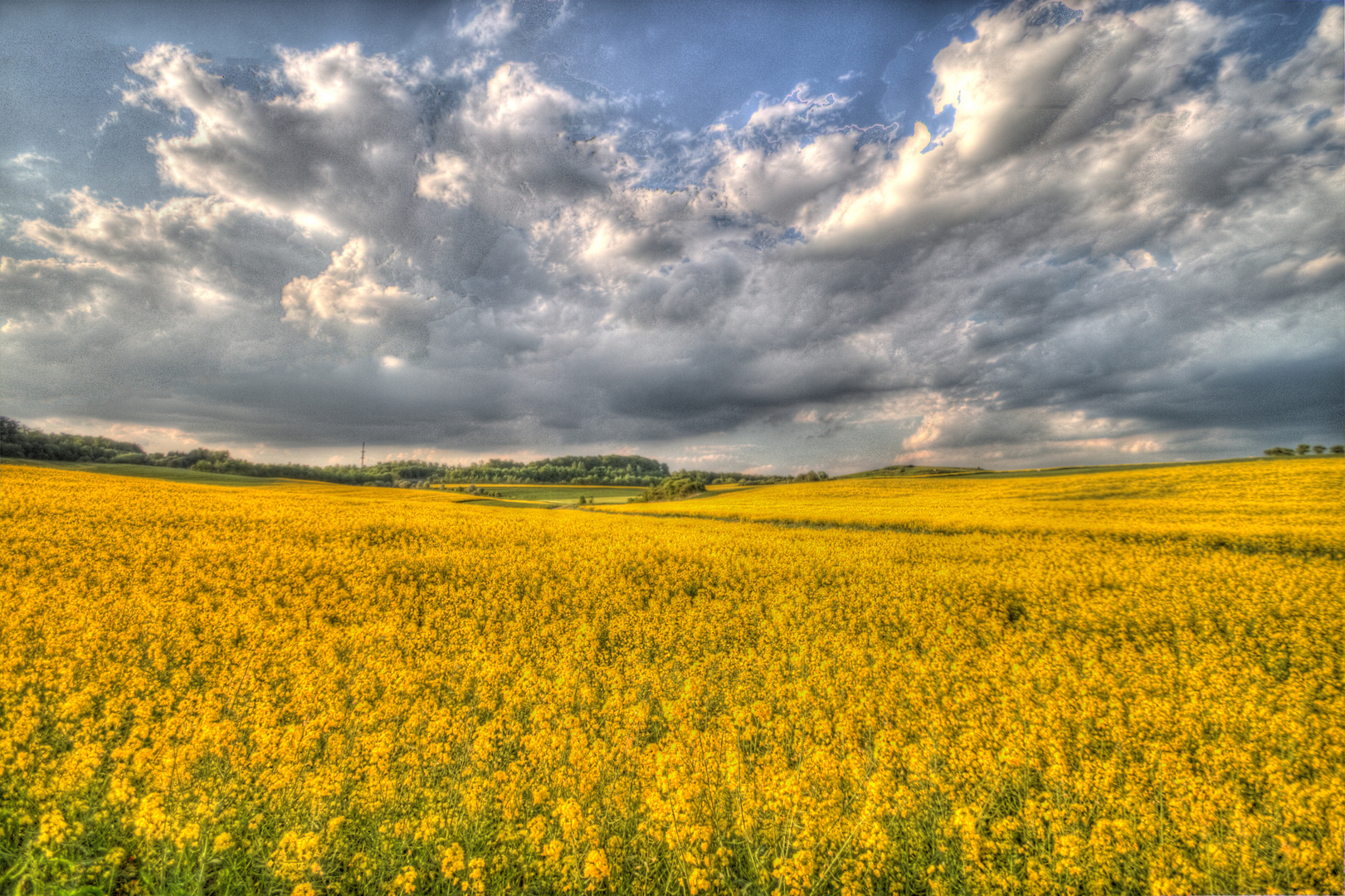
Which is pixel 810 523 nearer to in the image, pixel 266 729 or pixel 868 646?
pixel 868 646

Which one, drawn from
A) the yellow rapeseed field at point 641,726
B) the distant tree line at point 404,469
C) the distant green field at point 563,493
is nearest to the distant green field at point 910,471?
the distant tree line at point 404,469

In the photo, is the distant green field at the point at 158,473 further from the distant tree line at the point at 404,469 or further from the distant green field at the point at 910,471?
the distant green field at the point at 910,471

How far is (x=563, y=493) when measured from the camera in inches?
2990

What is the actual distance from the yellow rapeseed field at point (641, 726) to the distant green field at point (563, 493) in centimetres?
5080

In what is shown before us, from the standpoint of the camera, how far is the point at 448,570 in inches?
439

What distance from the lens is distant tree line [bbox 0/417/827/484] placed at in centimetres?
3673

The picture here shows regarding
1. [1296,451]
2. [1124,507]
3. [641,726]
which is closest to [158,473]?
[641,726]

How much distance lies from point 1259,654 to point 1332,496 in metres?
27.7

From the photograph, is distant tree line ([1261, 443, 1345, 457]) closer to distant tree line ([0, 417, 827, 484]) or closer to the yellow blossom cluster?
the yellow blossom cluster

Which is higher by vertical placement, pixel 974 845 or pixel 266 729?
pixel 266 729

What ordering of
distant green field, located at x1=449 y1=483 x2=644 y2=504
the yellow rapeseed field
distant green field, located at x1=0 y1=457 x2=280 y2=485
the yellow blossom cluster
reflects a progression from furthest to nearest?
distant green field, located at x1=449 y1=483 x2=644 y2=504
distant green field, located at x1=0 y1=457 x2=280 y2=485
the yellow blossom cluster
the yellow rapeseed field

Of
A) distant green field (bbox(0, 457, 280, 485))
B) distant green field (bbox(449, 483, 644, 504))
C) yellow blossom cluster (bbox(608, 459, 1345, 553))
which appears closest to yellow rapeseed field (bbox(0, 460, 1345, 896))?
yellow blossom cluster (bbox(608, 459, 1345, 553))

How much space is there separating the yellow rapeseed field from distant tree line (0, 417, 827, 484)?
42953 millimetres

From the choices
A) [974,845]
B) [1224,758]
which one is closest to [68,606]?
[974,845]
